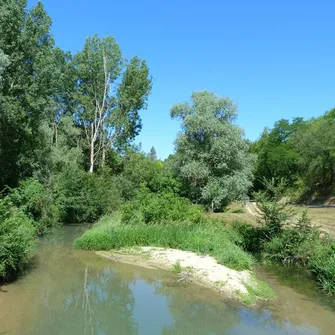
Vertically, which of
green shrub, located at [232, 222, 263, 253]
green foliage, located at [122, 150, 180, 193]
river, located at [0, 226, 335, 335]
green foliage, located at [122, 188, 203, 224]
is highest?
green foliage, located at [122, 150, 180, 193]

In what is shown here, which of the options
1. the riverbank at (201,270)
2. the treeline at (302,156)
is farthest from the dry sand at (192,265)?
the treeline at (302,156)

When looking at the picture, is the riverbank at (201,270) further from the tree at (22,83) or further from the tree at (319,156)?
the tree at (319,156)

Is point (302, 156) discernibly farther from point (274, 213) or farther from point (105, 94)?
point (274, 213)

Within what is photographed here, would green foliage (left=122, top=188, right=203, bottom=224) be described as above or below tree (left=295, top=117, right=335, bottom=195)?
below

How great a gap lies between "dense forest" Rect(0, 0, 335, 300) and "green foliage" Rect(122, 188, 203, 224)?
6 centimetres

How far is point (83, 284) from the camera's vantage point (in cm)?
1288

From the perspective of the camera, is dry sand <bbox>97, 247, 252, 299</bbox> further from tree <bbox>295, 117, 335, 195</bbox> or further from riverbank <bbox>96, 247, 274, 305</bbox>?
tree <bbox>295, 117, 335, 195</bbox>

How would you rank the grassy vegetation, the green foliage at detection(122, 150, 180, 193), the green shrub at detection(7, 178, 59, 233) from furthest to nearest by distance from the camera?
the green foliage at detection(122, 150, 180, 193) < the green shrub at detection(7, 178, 59, 233) < the grassy vegetation

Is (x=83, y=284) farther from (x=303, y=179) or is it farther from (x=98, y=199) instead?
(x=303, y=179)

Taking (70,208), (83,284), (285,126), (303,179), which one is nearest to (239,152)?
(70,208)

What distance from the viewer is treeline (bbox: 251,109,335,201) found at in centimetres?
4681

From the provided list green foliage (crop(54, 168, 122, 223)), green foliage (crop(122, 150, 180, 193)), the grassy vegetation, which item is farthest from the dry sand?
green foliage (crop(122, 150, 180, 193))

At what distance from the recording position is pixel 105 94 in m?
40.0

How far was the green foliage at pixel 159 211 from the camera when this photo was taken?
2036 cm
